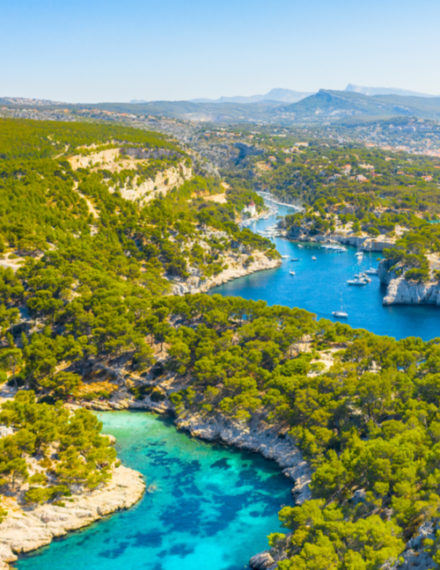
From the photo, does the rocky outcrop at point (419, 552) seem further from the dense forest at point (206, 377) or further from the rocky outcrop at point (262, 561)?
the rocky outcrop at point (262, 561)

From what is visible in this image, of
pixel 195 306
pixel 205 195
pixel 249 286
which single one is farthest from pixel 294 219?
pixel 195 306

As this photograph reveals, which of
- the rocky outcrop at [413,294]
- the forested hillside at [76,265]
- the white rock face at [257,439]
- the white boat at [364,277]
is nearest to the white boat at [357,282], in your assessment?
the white boat at [364,277]

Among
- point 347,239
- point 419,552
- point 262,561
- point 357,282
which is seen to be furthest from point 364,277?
point 419,552

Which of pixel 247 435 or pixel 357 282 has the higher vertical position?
Answer: pixel 357 282

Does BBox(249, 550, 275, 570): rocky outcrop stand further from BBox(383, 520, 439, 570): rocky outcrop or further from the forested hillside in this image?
the forested hillside

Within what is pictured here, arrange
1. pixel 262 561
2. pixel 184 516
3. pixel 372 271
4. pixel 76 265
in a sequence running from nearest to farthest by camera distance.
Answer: pixel 262 561 < pixel 184 516 < pixel 76 265 < pixel 372 271

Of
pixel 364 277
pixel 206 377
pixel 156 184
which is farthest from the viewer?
pixel 156 184

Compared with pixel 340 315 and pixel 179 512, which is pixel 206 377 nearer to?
pixel 179 512
